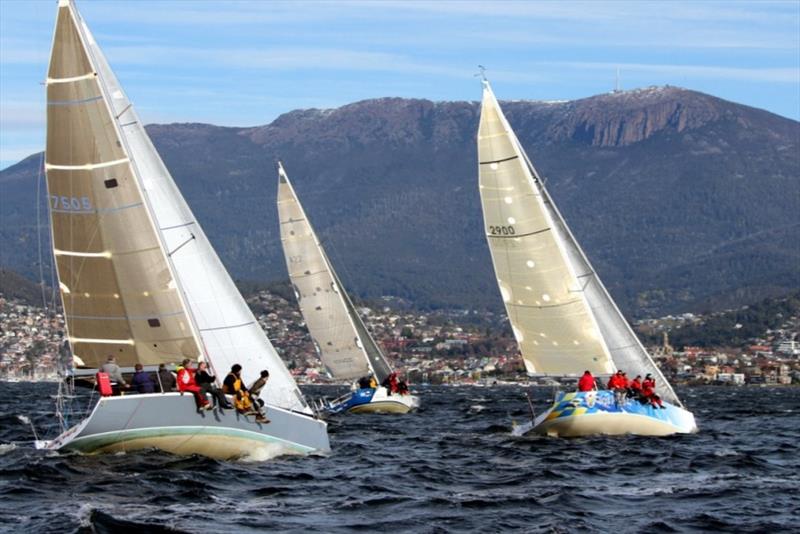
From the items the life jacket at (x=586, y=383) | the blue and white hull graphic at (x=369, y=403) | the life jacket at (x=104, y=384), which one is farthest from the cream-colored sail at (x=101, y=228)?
the blue and white hull graphic at (x=369, y=403)

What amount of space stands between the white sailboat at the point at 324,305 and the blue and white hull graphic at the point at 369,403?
2.66 meters

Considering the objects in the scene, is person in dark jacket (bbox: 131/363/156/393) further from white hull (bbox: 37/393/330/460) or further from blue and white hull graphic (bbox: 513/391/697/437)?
blue and white hull graphic (bbox: 513/391/697/437)

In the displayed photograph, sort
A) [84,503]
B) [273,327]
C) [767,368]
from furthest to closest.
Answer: [273,327]
[767,368]
[84,503]

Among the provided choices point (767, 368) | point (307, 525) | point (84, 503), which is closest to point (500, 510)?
point (307, 525)

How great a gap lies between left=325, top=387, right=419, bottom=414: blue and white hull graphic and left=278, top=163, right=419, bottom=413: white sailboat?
8.72ft

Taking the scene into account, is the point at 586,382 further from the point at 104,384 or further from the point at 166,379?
the point at 104,384

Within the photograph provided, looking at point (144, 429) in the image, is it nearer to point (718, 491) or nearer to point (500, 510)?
point (500, 510)

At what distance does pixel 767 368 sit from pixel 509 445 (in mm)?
116783

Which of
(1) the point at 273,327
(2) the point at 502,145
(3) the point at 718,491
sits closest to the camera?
(3) the point at 718,491

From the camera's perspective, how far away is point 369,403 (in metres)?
57.6

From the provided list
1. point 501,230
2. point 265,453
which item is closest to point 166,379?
point 265,453

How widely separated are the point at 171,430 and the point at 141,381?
972mm

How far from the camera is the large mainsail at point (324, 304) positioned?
6200 cm

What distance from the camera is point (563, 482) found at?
2795 centimetres
